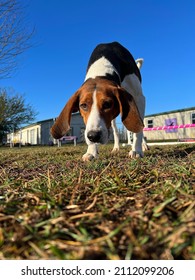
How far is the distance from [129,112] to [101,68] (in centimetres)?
114

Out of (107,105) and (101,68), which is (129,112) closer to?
(107,105)

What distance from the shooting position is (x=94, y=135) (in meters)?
3.37

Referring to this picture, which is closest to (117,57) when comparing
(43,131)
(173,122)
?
(173,122)

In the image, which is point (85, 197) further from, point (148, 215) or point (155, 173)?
point (155, 173)

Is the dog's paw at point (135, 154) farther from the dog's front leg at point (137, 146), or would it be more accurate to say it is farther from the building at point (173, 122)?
the building at point (173, 122)

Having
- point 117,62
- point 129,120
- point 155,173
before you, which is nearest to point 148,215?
point 155,173

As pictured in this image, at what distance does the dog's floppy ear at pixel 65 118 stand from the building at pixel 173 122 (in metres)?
24.2

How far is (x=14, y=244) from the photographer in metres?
0.77

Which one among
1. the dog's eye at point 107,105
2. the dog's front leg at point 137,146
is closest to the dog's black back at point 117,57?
the dog's front leg at point 137,146

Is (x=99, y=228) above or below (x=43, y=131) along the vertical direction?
below

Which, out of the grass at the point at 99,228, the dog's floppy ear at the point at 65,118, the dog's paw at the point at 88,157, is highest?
the dog's floppy ear at the point at 65,118

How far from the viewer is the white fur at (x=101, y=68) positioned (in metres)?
4.37

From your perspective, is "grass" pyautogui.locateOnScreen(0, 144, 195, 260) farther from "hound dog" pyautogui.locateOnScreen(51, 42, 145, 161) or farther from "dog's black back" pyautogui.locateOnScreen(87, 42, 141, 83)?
"dog's black back" pyautogui.locateOnScreen(87, 42, 141, 83)
